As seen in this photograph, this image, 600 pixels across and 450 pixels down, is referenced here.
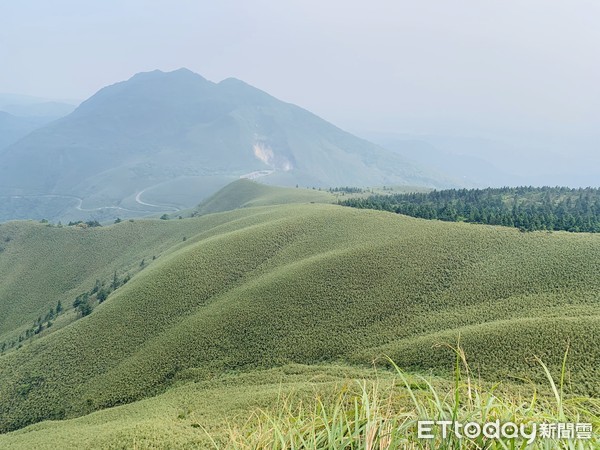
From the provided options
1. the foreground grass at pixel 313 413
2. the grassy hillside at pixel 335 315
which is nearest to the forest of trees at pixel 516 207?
the grassy hillside at pixel 335 315

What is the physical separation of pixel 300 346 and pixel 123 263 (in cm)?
9026

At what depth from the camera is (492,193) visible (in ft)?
478

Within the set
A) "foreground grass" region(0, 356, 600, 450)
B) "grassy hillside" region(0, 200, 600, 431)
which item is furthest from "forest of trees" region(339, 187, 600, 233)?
"foreground grass" region(0, 356, 600, 450)

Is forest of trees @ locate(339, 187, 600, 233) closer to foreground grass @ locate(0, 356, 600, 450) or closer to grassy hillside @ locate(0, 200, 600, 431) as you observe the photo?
grassy hillside @ locate(0, 200, 600, 431)

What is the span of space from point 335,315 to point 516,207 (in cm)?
8909

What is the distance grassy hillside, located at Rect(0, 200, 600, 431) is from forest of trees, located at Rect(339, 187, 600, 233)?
13.7 m

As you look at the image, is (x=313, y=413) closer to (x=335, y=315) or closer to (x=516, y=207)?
(x=335, y=315)

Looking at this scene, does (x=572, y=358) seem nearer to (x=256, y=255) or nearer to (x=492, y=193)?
(x=256, y=255)

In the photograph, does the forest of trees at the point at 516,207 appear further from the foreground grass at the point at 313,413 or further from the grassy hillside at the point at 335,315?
the foreground grass at the point at 313,413

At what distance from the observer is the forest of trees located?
267ft

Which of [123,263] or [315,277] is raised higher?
[315,277]

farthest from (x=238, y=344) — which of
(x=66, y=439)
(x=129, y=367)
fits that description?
(x=66, y=439)

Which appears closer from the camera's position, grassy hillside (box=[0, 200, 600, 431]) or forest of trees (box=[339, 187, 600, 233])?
grassy hillside (box=[0, 200, 600, 431])

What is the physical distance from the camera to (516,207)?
397ft
